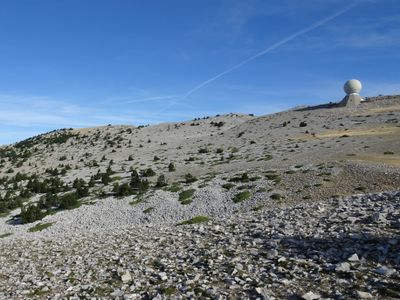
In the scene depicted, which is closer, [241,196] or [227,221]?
[227,221]

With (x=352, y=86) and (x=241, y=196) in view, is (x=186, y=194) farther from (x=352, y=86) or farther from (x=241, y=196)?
(x=352, y=86)

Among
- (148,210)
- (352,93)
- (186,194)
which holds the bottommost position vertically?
(148,210)

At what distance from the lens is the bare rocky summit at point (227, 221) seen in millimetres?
15258

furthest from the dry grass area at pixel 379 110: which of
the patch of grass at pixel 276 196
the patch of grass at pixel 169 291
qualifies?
the patch of grass at pixel 169 291

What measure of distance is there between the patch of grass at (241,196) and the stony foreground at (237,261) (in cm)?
1188

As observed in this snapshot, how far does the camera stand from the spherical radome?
312ft

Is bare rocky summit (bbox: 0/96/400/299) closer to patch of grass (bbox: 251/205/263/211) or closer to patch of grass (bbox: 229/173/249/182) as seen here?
patch of grass (bbox: 229/173/249/182)

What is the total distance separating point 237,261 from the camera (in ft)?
56.6

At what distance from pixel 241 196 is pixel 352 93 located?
6857 cm

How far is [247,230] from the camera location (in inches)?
889

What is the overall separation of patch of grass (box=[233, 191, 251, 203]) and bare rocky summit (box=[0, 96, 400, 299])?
0.96ft

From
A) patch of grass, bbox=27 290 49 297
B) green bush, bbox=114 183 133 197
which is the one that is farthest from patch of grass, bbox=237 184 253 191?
patch of grass, bbox=27 290 49 297

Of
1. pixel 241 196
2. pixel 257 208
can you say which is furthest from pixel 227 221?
pixel 241 196

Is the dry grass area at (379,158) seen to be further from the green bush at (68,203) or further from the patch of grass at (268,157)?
the green bush at (68,203)
